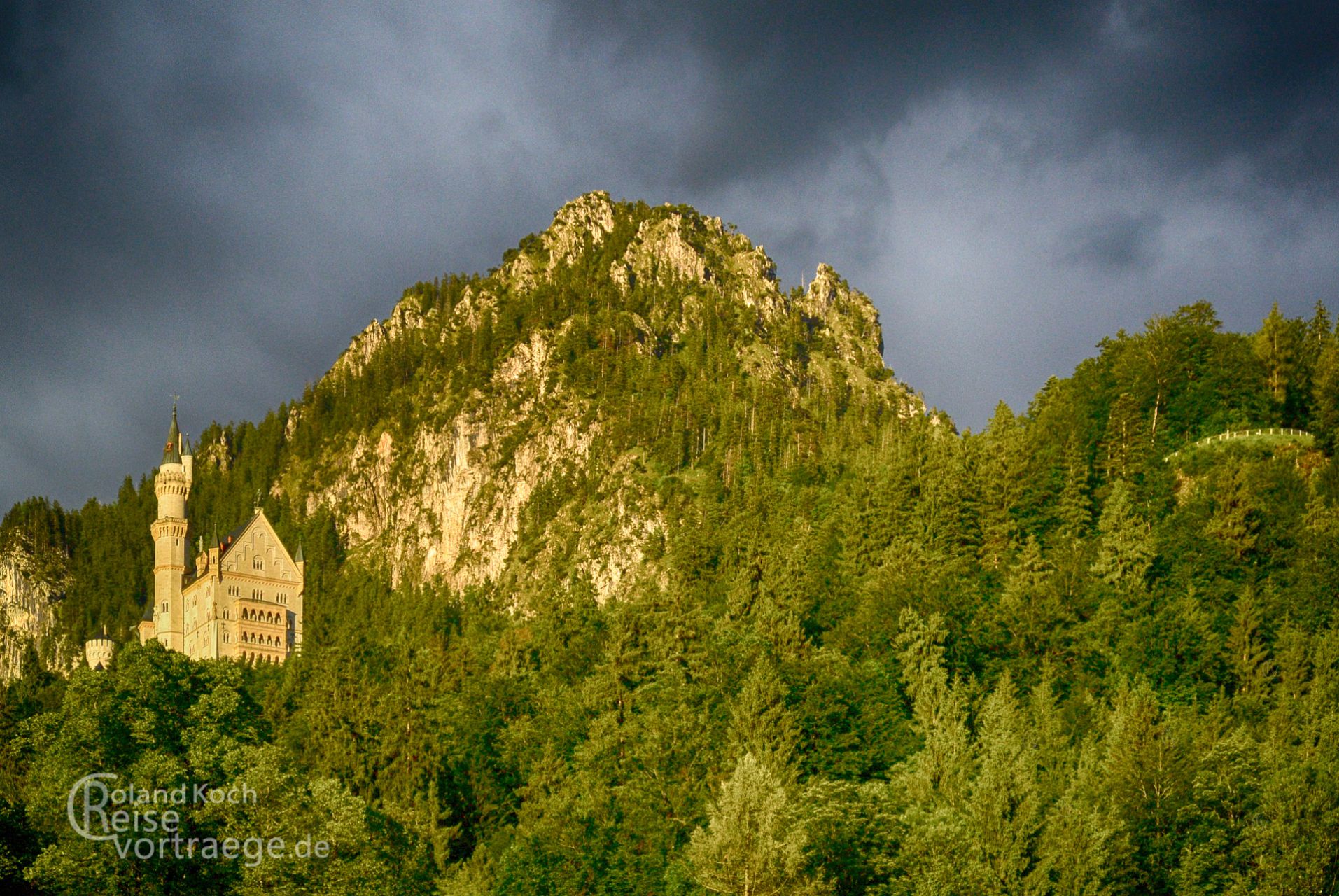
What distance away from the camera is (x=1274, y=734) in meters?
67.2

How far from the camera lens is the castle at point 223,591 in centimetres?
18188

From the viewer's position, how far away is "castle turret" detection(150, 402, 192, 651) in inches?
7466

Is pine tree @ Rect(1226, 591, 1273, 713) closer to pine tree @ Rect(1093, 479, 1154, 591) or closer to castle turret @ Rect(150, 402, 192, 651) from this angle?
pine tree @ Rect(1093, 479, 1154, 591)

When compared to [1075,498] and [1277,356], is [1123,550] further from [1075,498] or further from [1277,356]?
[1277,356]

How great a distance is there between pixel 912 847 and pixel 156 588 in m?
155

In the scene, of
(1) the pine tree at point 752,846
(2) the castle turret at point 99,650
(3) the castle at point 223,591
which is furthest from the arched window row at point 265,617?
(1) the pine tree at point 752,846

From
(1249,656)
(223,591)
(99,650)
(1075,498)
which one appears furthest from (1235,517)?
(99,650)

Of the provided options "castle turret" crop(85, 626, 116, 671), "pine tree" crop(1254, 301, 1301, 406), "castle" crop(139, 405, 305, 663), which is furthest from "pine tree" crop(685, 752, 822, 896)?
"castle turret" crop(85, 626, 116, 671)

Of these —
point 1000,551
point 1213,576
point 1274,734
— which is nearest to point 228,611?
point 1000,551

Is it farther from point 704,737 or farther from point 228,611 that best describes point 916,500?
point 228,611

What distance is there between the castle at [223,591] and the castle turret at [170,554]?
0.28 feet

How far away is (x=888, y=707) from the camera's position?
72.1 m

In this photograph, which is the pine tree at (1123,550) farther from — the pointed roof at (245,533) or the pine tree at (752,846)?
the pointed roof at (245,533)

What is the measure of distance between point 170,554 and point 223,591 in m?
15.1
